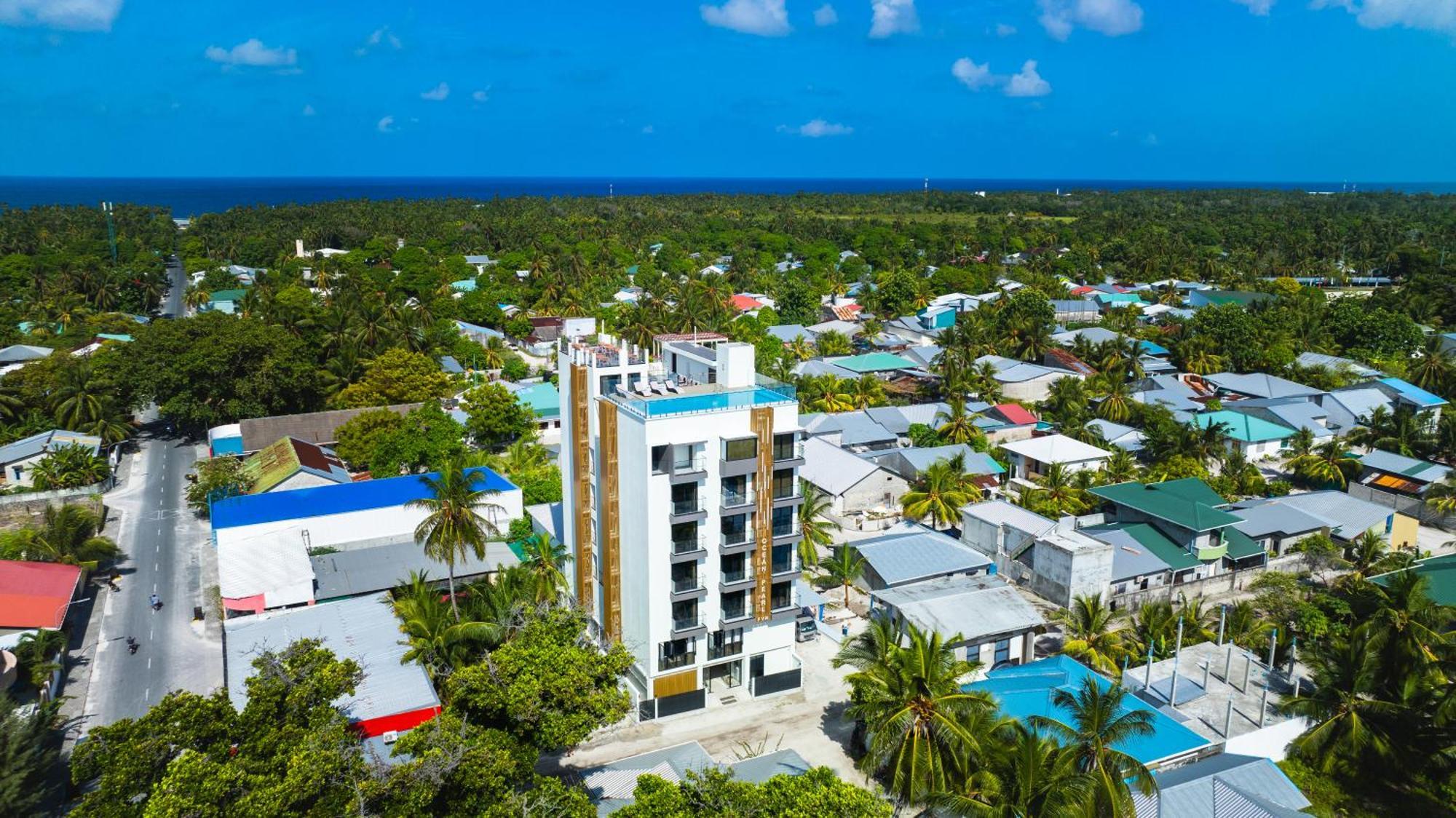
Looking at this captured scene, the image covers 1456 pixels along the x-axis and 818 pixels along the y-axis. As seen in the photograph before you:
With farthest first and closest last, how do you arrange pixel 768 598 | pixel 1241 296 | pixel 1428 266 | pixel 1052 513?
pixel 1428 266, pixel 1241 296, pixel 1052 513, pixel 768 598

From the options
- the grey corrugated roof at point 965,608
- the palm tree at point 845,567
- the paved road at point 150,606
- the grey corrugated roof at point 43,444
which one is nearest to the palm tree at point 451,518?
the paved road at point 150,606

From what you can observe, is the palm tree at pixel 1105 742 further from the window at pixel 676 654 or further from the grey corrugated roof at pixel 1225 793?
the window at pixel 676 654

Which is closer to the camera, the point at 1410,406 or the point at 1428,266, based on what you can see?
the point at 1410,406

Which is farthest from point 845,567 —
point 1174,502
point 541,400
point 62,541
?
point 62,541

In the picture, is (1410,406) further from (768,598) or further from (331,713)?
(331,713)

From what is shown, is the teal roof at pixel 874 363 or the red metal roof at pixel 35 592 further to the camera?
the teal roof at pixel 874 363

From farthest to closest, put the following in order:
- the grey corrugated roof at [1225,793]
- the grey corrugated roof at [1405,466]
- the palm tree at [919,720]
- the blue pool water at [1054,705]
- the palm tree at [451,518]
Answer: the grey corrugated roof at [1405,466] < the palm tree at [451,518] < the blue pool water at [1054,705] < the palm tree at [919,720] < the grey corrugated roof at [1225,793]

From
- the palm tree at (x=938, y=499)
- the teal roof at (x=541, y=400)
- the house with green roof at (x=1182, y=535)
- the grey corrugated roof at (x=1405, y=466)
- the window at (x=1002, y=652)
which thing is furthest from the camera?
the teal roof at (x=541, y=400)

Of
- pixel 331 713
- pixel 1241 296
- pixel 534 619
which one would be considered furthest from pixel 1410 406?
pixel 331 713
